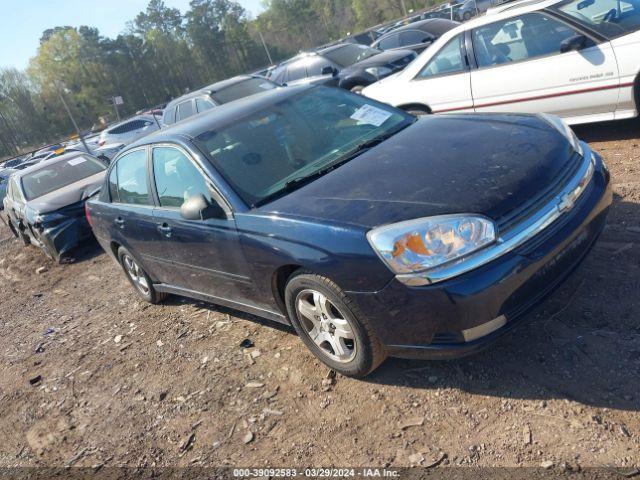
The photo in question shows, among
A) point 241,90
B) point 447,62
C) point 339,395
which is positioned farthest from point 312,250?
point 241,90

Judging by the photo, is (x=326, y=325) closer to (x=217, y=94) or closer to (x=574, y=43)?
(x=574, y=43)

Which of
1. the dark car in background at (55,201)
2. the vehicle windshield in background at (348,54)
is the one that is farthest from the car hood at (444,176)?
the vehicle windshield in background at (348,54)

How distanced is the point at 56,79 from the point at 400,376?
82536mm

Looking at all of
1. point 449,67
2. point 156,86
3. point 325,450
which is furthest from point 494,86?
point 156,86

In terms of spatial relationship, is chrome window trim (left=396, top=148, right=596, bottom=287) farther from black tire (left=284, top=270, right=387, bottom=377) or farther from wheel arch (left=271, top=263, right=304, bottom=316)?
wheel arch (left=271, top=263, right=304, bottom=316)

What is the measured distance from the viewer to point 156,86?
7819cm

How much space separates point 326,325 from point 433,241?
90 cm

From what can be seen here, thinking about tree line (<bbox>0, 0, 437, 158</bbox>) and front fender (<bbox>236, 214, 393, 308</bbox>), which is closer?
front fender (<bbox>236, 214, 393, 308</bbox>)

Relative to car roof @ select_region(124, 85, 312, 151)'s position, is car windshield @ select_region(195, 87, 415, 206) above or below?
below

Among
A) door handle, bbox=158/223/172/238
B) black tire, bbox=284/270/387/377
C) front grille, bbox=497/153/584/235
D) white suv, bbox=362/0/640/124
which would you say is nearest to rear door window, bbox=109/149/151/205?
door handle, bbox=158/223/172/238

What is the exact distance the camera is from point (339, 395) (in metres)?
3.30

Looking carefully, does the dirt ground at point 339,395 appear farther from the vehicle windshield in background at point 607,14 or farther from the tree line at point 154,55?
the tree line at point 154,55

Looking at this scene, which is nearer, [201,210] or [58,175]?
[201,210]

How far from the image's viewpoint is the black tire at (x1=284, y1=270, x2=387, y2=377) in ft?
9.67
